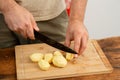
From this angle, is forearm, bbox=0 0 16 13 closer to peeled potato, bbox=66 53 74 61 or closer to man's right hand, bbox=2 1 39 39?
man's right hand, bbox=2 1 39 39

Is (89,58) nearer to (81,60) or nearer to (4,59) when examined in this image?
(81,60)

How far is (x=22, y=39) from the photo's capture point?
105cm

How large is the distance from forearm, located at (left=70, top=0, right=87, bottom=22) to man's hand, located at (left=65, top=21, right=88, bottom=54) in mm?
28

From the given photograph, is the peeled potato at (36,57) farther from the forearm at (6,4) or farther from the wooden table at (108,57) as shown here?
the forearm at (6,4)

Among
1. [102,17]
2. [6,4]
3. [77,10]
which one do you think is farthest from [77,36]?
[102,17]

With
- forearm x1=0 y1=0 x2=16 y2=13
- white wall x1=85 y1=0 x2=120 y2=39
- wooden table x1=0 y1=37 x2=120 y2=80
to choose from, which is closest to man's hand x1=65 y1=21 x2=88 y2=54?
wooden table x1=0 y1=37 x2=120 y2=80

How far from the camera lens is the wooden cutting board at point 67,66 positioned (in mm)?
809

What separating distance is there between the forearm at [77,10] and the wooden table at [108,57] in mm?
143

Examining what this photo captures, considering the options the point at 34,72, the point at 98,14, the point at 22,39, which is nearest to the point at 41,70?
the point at 34,72

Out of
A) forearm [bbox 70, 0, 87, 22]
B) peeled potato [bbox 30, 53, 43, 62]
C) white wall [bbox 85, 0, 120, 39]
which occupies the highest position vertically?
forearm [bbox 70, 0, 87, 22]

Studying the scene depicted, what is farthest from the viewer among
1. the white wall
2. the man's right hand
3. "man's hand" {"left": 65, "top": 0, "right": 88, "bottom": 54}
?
the white wall

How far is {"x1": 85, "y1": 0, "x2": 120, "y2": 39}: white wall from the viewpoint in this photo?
1746 millimetres

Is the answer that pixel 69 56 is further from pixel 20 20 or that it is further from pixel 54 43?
pixel 20 20

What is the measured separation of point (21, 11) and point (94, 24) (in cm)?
110
